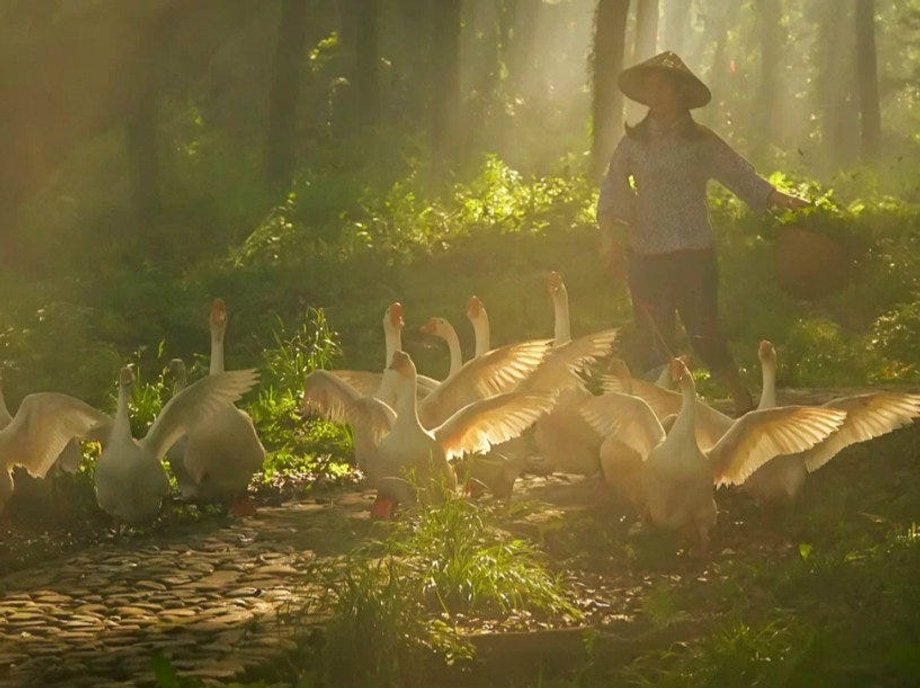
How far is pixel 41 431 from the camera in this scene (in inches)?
391

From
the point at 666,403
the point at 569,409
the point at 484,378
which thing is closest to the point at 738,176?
the point at 666,403

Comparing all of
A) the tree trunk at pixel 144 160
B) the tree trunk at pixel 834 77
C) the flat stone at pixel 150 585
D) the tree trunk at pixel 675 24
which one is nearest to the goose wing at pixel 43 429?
the flat stone at pixel 150 585

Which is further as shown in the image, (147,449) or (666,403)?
(666,403)

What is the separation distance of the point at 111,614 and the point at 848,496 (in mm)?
4161

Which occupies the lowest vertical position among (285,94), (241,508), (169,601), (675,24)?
(169,601)

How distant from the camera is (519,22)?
201 feet

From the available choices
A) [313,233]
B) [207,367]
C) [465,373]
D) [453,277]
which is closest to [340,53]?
[313,233]

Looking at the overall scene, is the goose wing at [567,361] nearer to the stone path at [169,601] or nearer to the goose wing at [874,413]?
the stone path at [169,601]

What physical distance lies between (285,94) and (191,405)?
1684 cm

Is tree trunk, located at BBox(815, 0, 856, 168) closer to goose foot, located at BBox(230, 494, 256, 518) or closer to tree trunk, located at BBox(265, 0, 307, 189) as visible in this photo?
tree trunk, located at BBox(265, 0, 307, 189)

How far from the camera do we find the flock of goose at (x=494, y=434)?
8.93 meters

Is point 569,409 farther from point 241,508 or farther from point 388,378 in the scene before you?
point 241,508

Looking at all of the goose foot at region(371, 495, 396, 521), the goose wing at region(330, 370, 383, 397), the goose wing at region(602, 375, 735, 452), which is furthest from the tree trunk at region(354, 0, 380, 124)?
the goose foot at region(371, 495, 396, 521)

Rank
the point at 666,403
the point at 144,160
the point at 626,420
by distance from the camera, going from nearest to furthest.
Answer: the point at 626,420 → the point at 666,403 → the point at 144,160
